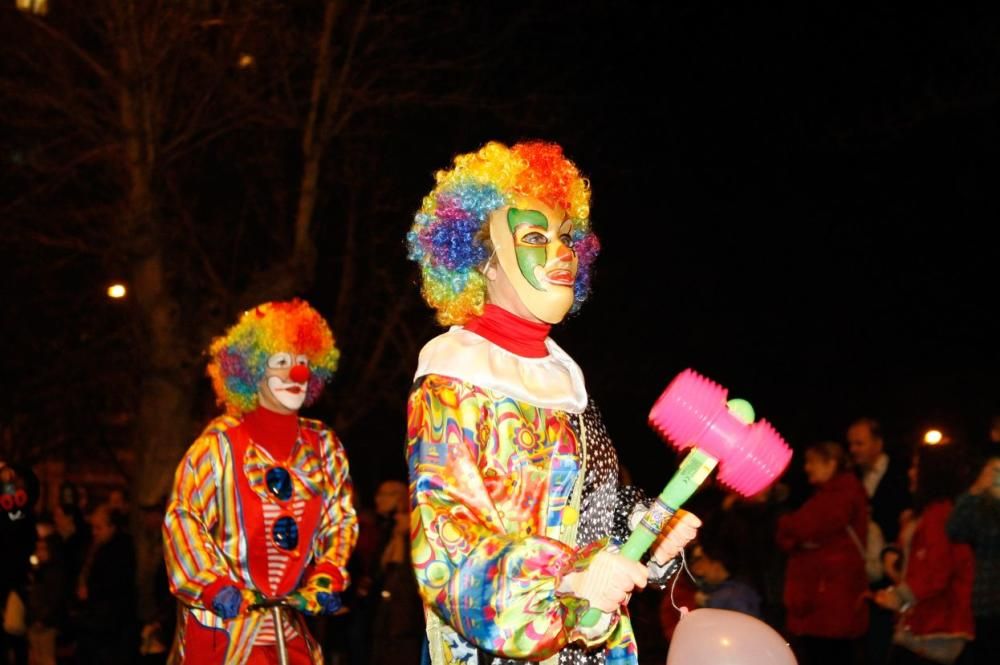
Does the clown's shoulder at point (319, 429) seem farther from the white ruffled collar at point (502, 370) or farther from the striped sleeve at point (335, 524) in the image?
the white ruffled collar at point (502, 370)

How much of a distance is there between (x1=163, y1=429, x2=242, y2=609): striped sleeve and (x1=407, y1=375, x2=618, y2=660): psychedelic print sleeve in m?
3.00

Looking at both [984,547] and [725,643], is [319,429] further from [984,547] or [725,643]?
[725,643]

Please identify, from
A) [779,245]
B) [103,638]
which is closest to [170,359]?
[103,638]

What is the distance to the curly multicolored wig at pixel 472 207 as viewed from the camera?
4059mm

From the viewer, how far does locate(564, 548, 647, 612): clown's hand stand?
3.18m

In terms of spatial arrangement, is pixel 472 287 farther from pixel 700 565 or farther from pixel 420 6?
pixel 420 6

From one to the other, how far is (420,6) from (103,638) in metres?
8.75

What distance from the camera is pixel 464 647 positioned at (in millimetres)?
3652

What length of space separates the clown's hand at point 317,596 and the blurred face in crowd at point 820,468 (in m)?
3.10

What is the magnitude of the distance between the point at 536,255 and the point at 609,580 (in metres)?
1.11

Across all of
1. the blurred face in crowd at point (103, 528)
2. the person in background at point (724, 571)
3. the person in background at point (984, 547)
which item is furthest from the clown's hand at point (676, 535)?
the blurred face in crowd at point (103, 528)

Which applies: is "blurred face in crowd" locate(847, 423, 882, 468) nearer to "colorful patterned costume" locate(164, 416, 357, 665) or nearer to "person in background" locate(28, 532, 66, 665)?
"colorful patterned costume" locate(164, 416, 357, 665)

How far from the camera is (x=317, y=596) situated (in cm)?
648

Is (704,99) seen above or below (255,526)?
above
